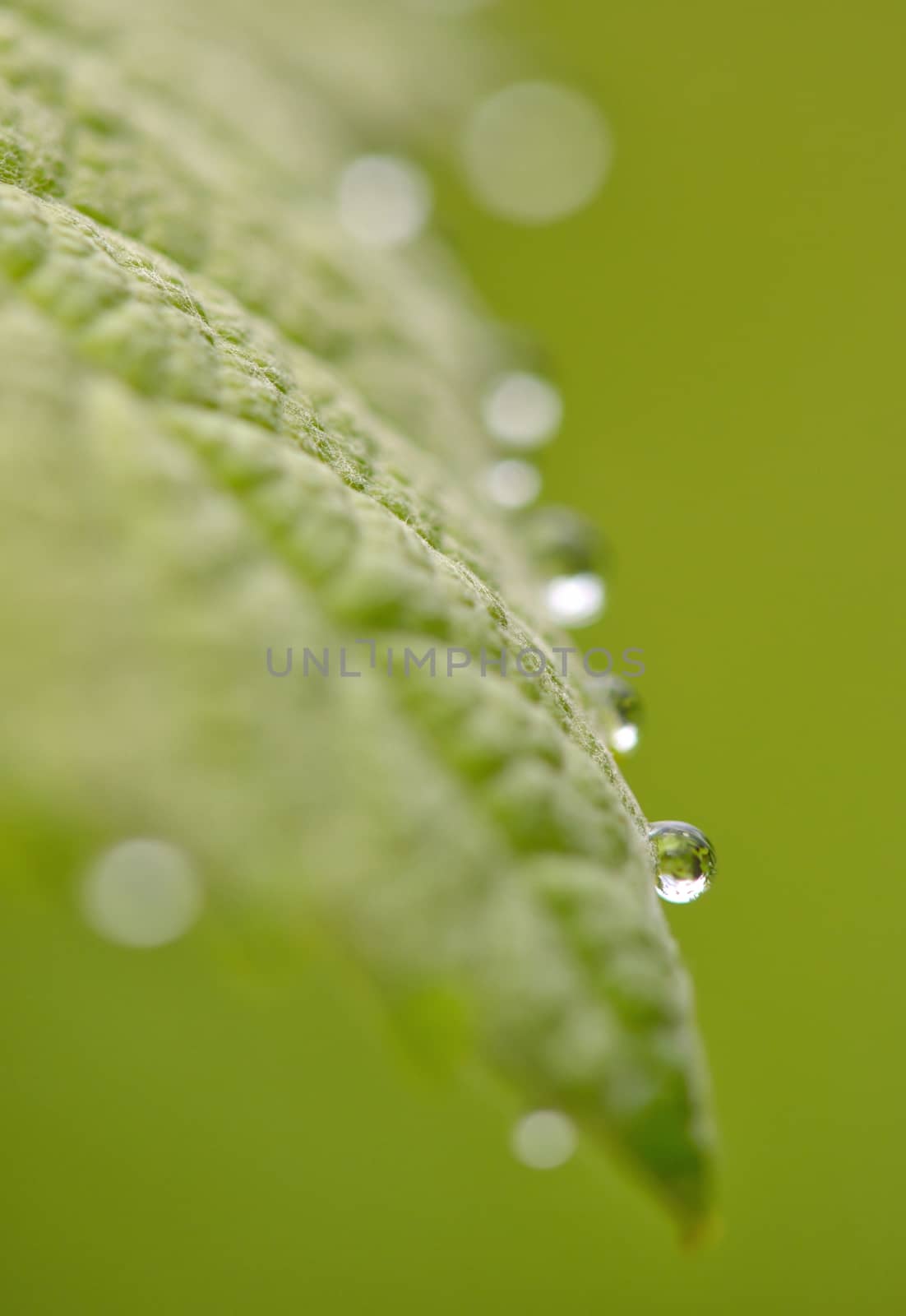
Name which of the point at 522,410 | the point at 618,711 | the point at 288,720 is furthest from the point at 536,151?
the point at 288,720

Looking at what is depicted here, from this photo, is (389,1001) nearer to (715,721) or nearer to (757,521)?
(715,721)

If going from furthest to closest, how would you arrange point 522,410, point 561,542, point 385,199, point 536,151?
point 536,151 → point 385,199 → point 522,410 → point 561,542

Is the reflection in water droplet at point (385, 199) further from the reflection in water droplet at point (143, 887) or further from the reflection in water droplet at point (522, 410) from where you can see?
the reflection in water droplet at point (143, 887)

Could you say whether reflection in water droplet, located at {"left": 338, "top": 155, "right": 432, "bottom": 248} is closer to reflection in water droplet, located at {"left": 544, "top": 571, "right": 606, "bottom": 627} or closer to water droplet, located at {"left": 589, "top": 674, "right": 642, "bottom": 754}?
reflection in water droplet, located at {"left": 544, "top": 571, "right": 606, "bottom": 627}

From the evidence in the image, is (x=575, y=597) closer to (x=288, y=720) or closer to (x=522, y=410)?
(x=522, y=410)

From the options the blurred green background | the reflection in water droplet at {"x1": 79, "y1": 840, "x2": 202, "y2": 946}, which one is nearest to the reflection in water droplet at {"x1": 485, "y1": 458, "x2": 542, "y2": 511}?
the blurred green background

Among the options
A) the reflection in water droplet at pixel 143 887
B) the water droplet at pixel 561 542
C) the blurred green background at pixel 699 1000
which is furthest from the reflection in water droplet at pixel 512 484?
Result: the reflection in water droplet at pixel 143 887

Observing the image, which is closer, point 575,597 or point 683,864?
point 683,864

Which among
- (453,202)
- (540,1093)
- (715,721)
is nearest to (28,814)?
(540,1093)
